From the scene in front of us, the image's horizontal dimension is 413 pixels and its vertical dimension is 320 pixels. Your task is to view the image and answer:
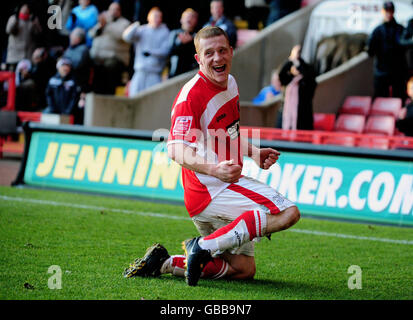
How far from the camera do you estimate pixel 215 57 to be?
588cm

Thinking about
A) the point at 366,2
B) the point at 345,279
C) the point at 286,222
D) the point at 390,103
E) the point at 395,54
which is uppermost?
the point at 366,2

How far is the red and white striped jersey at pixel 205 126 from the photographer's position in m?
5.79

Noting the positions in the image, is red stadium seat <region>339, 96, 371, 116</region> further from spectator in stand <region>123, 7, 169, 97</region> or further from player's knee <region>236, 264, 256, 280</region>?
player's knee <region>236, 264, 256, 280</region>

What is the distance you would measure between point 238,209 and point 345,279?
1.36m

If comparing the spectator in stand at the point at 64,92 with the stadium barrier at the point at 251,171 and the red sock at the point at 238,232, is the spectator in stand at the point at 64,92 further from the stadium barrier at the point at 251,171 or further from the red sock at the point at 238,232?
the red sock at the point at 238,232

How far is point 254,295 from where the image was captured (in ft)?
18.8

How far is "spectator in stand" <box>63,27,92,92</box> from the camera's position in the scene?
15.9 metres

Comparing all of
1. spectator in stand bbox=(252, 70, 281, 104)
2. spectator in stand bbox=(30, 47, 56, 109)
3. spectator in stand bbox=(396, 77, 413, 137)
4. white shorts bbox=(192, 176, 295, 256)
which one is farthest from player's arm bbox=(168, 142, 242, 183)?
spectator in stand bbox=(30, 47, 56, 109)

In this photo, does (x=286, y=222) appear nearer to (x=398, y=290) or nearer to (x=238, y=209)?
(x=238, y=209)

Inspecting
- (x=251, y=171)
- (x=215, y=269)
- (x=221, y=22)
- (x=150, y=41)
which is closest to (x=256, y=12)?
(x=221, y=22)

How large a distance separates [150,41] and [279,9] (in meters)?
3.90

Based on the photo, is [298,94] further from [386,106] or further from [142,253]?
[142,253]
